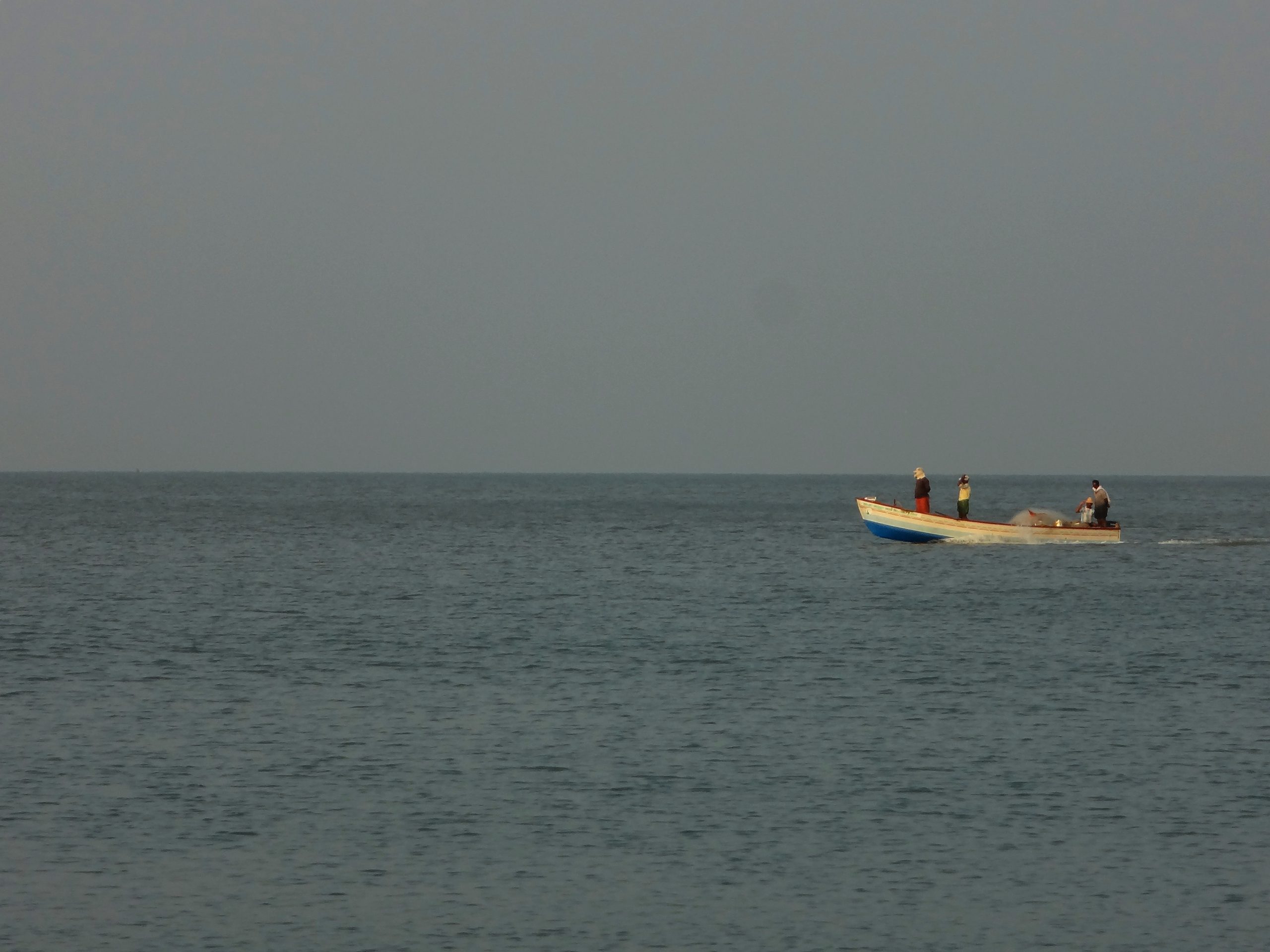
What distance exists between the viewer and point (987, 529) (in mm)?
61156

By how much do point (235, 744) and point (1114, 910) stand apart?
12.6 m

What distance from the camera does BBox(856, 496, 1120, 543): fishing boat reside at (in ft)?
199

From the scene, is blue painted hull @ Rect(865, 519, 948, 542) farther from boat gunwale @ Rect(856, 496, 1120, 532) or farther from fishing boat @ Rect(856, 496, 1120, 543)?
boat gunwale @ Rect(856, 496, 1120, 532)

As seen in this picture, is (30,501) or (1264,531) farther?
(30,501)

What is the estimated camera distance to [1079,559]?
194 ft

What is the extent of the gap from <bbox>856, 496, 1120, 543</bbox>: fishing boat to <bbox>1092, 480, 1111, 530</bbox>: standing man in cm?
28

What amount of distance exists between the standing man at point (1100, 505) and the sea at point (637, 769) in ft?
34.7

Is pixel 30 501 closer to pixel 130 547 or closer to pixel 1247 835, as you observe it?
pixel 130 547

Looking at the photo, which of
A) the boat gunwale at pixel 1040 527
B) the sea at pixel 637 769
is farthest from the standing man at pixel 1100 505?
the sea at pixel 637 769

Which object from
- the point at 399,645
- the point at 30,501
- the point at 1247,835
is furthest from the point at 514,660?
the point at 30,501

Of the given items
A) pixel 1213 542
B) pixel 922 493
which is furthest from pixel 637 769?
pixel 1213 542

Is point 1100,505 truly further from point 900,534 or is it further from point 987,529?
point 900,534

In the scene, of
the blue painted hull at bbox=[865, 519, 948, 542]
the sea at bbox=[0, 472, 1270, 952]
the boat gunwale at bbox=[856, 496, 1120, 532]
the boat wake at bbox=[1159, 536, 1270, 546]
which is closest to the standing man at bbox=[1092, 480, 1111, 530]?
the boat gunwale at bbox=[856, 496, 1120, 532]

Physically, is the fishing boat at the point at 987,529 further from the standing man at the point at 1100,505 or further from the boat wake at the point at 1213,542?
the boat wake at the point at 1213,542
